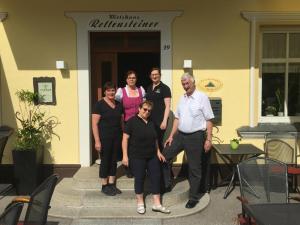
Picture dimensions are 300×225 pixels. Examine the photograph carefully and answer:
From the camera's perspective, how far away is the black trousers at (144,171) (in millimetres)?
5391

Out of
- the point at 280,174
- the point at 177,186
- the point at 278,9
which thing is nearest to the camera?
the point at 280,174

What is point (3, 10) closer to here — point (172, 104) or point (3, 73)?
point (3, 73)

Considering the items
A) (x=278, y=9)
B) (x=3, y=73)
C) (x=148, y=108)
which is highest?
(x=278, y=9)

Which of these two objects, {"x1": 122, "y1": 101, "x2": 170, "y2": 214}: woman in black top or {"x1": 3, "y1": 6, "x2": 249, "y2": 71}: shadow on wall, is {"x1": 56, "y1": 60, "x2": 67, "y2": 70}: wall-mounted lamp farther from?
{"x1": 122, "y1": 101, "x2": 170, "y2": 214}: woman in black top

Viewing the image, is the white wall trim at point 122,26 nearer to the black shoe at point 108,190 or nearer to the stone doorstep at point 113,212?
the black shoe at point 108,190

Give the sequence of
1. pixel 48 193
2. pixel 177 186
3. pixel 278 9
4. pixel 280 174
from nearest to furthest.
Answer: pixel 48 193
pixel 280 174
pixel 177 186
pixel 278 9

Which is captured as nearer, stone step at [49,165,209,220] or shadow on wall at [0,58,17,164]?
stone step at [49,165,209,220]

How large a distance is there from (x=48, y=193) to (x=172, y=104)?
12.3ft

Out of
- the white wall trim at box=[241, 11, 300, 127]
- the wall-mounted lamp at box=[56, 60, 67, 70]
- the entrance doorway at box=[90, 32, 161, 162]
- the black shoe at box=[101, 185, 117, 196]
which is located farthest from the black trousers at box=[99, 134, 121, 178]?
the white wall trim at box=[241, 11, 300, 127]

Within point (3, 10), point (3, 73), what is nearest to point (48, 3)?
point (3, 10)

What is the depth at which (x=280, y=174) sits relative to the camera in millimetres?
4250

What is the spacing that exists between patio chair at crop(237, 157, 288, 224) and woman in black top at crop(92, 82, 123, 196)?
6.70 ft

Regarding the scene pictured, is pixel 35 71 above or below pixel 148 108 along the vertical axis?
above

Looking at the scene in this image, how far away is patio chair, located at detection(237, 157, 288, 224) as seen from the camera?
13.6ft
